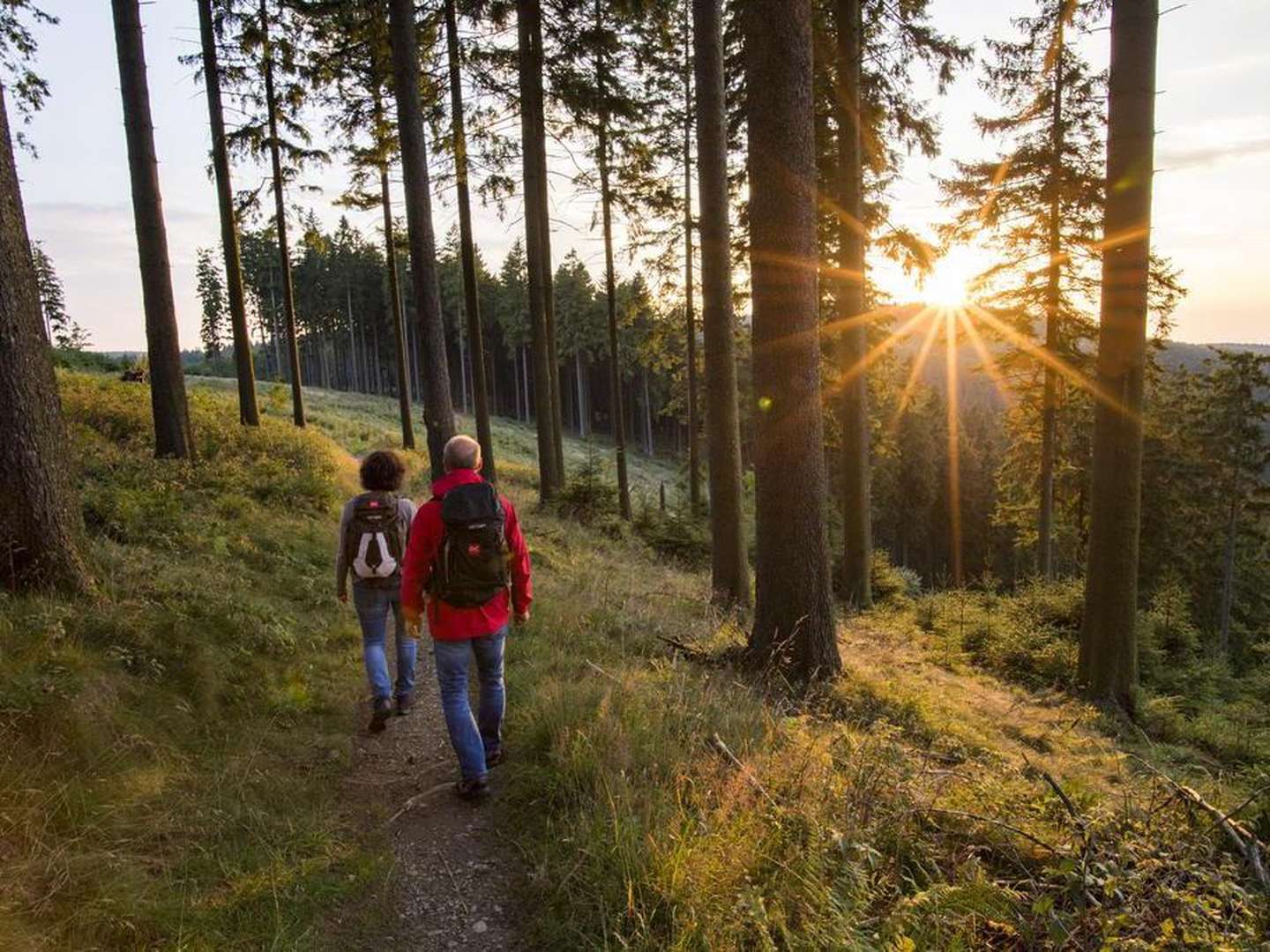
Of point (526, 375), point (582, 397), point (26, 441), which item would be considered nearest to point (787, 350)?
point (26, 441)

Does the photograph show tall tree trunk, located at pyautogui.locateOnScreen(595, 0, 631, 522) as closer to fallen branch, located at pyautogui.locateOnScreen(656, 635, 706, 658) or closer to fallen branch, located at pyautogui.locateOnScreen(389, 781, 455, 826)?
fallen branch, located at pyautogui.locateOnScreen(656, 635, 706, 658)

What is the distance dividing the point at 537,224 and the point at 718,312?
798cm

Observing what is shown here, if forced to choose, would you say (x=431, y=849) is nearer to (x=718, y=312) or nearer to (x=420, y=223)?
(x=718, y=312)

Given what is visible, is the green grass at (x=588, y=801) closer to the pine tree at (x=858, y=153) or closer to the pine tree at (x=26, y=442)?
the pine tree at (x=26, y=442)

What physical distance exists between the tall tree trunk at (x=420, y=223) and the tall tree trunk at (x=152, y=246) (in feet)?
12.6

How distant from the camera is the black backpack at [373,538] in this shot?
5.34 metres

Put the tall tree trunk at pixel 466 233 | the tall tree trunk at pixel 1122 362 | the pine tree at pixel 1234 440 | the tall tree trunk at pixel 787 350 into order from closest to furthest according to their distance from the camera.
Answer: the tall tree trunk at pixel 787 350 < the tall tree trunk at pixel 1122 362 < the tall tree trunk at pixel 466 233 < the pine tree at pixel 1234 440

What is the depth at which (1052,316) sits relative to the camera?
51.6 feet

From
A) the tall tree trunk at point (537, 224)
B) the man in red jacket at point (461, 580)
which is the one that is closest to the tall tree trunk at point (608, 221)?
the tall tree trunk at point (537, 224)

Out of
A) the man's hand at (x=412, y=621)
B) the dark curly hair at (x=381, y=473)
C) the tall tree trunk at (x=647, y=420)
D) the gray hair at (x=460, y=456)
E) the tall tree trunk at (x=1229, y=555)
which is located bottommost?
the tall tree trunk at (x=1229, y=555)

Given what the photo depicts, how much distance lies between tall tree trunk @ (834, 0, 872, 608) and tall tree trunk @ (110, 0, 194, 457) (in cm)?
1083

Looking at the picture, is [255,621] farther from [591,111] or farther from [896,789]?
[591,111]

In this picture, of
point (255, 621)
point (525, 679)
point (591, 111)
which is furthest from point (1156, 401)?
point (255, 621)

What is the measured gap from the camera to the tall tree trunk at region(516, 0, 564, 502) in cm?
1423
